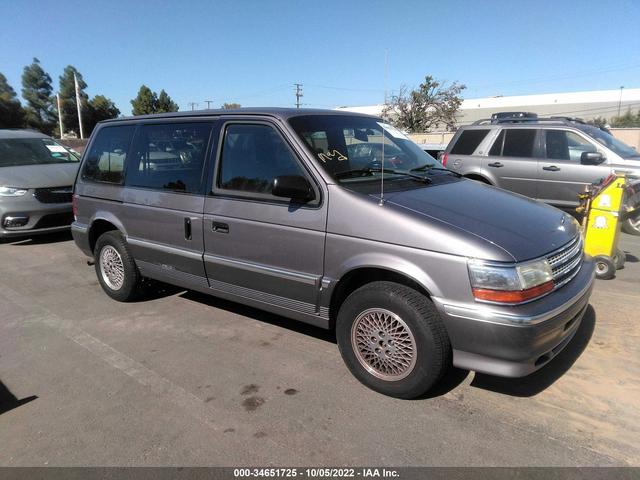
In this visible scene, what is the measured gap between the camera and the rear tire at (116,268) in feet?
15.6

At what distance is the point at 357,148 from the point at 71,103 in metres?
78.7

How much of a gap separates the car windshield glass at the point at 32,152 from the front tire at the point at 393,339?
25.6 ft

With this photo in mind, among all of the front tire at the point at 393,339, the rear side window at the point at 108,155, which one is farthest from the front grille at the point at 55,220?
the front tire at the point at 393,339

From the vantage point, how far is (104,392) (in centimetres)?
322

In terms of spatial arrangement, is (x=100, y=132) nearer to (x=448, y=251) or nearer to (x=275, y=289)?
(x=275, y=289)

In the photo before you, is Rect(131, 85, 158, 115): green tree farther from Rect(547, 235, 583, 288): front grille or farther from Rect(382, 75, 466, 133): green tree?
Rect(547, 235, 583, 288): front grille

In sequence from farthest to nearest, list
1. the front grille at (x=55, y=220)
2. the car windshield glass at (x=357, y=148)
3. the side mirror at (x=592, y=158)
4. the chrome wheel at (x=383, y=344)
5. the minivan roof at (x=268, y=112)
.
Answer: the front grille at (x=55, y=220) → the side mirror at (x=592, y=158) → the minivan roof at (x=268, y=112) → the car windshield glass at (x=357, y=148) → the chrome wheel at (x=383, y=344)

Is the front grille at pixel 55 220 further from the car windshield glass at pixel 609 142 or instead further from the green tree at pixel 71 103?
the green tree at pixel 71 103

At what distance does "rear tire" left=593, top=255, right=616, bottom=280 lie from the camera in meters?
5.34

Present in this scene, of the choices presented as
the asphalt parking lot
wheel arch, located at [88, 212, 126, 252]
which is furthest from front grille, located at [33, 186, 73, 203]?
the asphalt parking lot

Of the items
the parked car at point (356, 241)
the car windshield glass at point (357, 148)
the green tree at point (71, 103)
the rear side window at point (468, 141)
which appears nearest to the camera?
the parked car at point (356, 241)

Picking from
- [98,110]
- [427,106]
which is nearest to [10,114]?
[98,110]

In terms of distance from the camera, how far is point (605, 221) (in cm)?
536

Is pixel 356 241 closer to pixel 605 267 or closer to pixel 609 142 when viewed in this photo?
pixel 605 267
